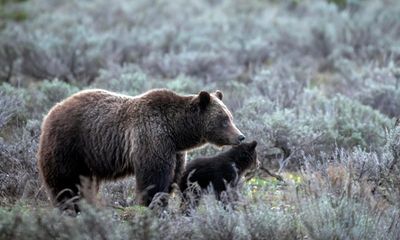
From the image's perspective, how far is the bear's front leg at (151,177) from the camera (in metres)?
6.77

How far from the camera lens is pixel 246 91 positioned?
42.1ft

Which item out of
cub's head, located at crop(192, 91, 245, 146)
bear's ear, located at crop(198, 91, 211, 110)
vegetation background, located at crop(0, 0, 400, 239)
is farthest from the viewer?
cub's head, located at crop(192, 91, 245, 146)

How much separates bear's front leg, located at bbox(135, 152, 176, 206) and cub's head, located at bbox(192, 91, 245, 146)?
0.70 m

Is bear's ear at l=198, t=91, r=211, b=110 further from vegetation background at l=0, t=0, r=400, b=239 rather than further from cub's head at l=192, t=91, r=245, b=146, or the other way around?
vegetation background at l=0, t=0, r=400, b=239

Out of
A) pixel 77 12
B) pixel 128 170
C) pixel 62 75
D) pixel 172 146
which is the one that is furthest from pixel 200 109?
pixel 77 12

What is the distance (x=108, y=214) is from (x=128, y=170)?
71.8 inches

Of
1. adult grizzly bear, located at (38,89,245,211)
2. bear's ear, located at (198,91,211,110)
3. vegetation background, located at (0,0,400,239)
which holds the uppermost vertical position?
bear's ear, located at (198,91,211,110)

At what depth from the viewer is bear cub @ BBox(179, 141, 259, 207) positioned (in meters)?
7.35

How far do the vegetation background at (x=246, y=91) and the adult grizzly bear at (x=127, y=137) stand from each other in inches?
13.5

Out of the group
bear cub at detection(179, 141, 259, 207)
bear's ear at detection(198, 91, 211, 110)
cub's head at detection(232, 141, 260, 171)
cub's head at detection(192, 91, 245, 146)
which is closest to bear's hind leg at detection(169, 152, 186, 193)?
bear cub at detection(179, 141, 259, 207)

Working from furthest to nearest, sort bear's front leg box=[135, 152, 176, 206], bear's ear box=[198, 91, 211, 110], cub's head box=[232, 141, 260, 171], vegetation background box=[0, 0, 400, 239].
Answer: cub's head box=[232, 141, 260, 171] < bear's ear box=[198, 91, 211, 110] < bear's front leg box=[135, 152, 176, 206] < vegetation background box=[0, 0, 400, 239]

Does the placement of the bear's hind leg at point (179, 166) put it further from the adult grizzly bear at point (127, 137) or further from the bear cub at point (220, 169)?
the bear cub at point (220, 169)

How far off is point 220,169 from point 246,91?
5511 millimetres

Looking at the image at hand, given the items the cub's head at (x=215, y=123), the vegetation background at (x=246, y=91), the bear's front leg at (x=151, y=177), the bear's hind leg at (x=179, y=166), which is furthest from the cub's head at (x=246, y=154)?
the bear's front leg at (x=151, y=177)
